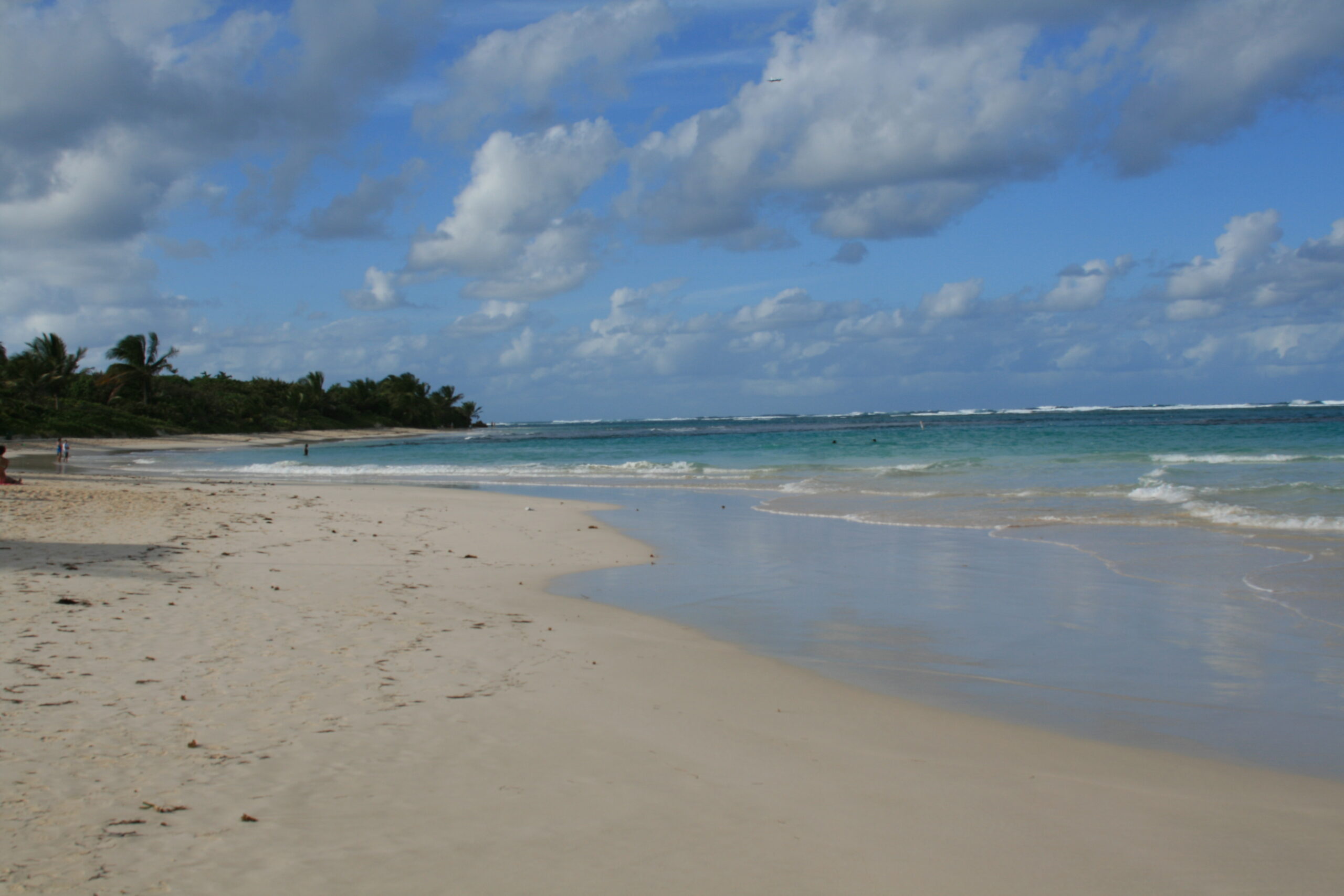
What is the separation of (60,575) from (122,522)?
556 centimetres

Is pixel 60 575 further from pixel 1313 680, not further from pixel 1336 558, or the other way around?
pixel 1336 558

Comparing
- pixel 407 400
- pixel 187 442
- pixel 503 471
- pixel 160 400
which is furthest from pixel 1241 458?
pixel 407 400

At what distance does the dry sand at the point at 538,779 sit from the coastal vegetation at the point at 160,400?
202ft

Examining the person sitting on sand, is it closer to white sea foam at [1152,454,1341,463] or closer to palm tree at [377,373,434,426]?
white sea foam at [1152,454,1341,463]

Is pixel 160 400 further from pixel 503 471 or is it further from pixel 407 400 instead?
pixel 503 471

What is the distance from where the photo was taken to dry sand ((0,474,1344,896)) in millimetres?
3355

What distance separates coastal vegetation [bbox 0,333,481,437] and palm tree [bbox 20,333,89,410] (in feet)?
0.26

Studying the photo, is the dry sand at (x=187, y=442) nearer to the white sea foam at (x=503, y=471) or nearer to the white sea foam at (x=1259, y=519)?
the white sea foam at (x=503, y=471)

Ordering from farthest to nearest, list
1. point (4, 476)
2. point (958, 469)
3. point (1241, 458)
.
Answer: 1. point (1241, 458)
2. point (958, 469)
3. point (4, 476)

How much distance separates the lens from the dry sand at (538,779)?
11.0 ft

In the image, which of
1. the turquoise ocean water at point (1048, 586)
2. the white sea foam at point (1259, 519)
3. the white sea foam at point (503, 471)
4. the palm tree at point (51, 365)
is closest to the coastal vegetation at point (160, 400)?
the palm tree at point (51, 365)

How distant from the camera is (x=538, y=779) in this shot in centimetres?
420

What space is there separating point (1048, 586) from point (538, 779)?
7.22 meters

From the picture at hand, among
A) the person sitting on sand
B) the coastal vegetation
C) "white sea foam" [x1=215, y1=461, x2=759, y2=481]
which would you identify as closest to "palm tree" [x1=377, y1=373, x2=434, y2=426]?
the coastal vegetation
